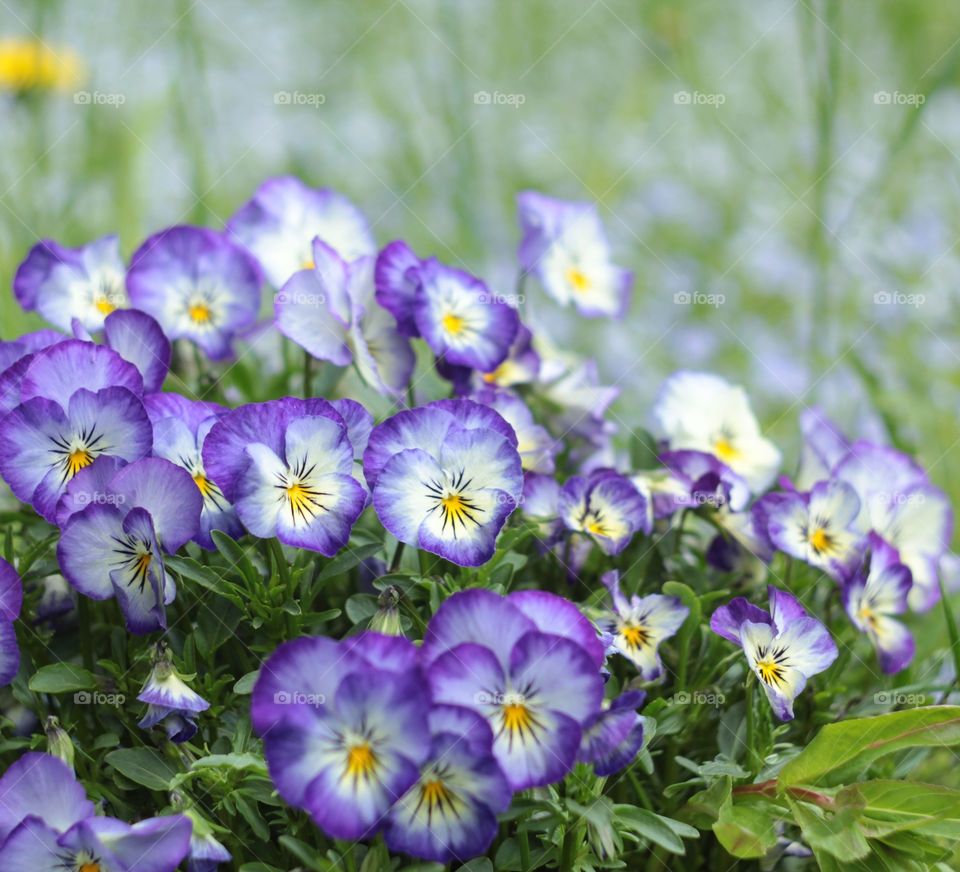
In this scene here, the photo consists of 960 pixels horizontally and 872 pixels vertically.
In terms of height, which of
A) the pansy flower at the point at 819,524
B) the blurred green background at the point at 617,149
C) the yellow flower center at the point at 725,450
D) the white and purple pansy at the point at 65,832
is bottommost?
the blurred green background at the point at 617,149

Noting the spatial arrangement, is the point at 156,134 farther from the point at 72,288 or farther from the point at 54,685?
the point at 54,685

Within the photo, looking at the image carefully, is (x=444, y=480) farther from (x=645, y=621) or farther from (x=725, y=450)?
(x=725, y=450)

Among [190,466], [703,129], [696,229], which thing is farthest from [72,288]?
[703,129]

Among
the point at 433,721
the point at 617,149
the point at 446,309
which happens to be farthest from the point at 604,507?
the point at 617,149

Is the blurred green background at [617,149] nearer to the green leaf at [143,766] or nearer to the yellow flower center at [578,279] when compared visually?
the yellow flower center at [578,279]

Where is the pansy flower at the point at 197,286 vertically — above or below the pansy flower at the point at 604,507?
above

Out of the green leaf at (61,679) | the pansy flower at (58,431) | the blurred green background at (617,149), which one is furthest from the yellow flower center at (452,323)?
the blurred green background at (617,149)
